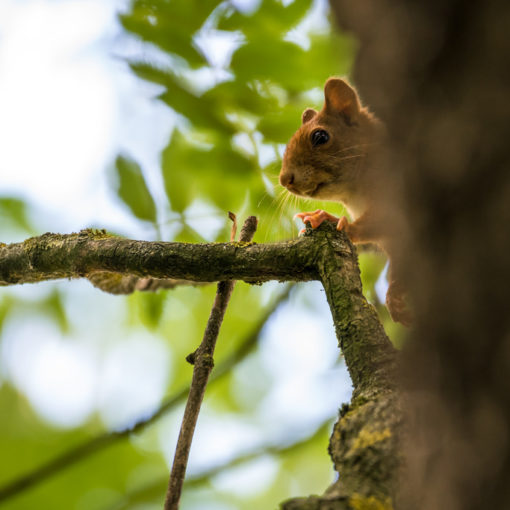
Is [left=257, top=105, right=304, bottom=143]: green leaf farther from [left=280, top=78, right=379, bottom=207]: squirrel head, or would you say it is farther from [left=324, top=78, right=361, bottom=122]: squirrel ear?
[left=324, top=78, right=361, bottom=122]: squirrel ear

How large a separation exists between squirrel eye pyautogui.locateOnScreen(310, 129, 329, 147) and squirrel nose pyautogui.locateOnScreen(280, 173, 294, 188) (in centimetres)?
17

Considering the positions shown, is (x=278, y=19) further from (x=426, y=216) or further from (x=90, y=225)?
(x=426, y=216)

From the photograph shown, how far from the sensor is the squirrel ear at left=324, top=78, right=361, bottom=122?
8.39ft

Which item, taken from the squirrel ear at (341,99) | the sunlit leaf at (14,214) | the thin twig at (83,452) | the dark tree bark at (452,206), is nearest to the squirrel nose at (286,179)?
the squirrel ear at (341,99)

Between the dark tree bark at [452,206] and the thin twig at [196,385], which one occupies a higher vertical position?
the thin twig at [196,385]

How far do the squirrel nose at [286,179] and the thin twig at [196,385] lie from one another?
1.02 m

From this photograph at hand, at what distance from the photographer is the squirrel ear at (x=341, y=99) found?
256cm

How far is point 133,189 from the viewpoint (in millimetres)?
1917

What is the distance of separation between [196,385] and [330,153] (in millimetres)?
1569

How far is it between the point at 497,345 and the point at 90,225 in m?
1.60

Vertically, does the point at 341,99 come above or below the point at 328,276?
above

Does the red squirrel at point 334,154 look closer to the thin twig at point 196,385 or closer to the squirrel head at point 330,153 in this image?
the squirrel head at point 330,153

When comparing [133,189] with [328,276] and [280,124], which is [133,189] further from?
[328,276]

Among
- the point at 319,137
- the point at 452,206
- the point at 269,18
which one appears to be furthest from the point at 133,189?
the point at 452,206
